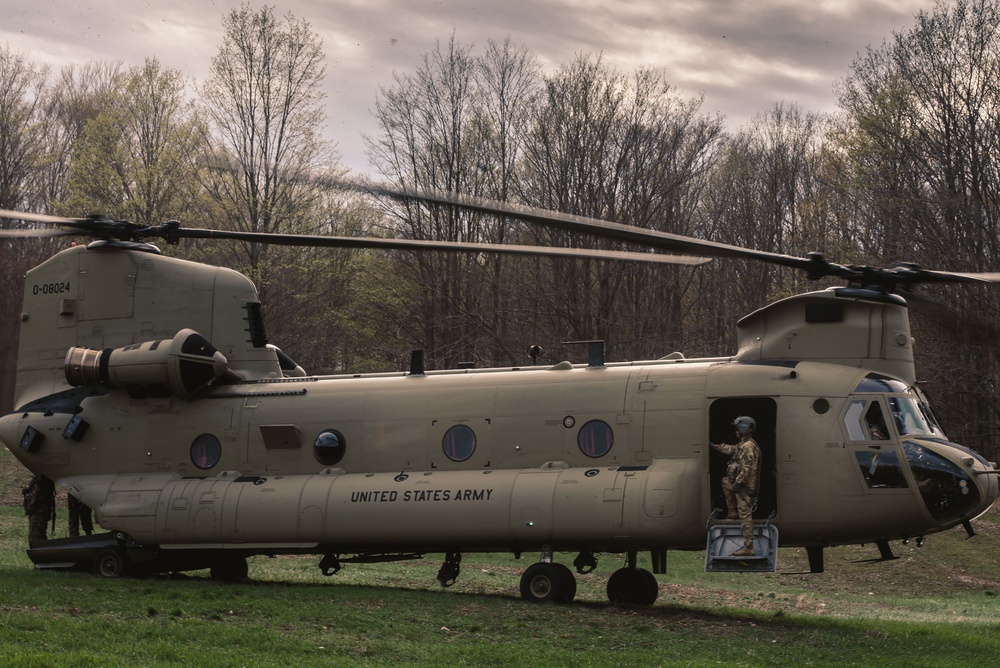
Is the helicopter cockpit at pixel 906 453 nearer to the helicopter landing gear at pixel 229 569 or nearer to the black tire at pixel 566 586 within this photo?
the black tire at pixel 566 586

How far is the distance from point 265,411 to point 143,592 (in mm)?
3450

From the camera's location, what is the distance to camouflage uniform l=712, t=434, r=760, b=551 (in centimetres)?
1358

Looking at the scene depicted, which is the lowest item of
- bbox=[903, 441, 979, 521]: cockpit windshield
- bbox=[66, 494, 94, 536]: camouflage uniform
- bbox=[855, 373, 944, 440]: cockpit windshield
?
bbox=[66, 494, 94, 536]: camouflage uniform

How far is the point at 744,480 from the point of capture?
13633mm

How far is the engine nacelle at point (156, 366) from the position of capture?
16797 mm

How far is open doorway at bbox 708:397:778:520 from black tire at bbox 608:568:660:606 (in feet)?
6.58

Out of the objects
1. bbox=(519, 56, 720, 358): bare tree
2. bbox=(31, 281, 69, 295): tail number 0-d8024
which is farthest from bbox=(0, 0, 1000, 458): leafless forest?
bbox=(31, 281, 69, 295): tail number 0-d8024

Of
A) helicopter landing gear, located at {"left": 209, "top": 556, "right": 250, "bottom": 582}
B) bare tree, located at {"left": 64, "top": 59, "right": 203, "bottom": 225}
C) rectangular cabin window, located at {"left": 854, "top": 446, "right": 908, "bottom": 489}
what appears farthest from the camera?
bare tree, located at {"left": 64, "top": 59, "right": 203, "bottom": 225}

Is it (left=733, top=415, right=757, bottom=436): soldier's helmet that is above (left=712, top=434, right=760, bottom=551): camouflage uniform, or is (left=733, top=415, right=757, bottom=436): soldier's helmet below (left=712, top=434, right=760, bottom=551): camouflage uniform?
above

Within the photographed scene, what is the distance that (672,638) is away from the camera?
12227 mm

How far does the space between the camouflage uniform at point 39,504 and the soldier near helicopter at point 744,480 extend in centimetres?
1109

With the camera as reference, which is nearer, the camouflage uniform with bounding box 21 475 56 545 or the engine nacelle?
the engine nacelle

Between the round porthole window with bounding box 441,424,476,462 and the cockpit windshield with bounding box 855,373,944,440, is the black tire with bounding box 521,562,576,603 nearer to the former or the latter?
the round porthole window with bounding box 441,424,476,462

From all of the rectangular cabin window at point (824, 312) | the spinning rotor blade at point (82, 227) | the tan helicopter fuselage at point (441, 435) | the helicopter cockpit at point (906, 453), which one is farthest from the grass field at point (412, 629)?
the spinning rotor blade at point (82, 227)
